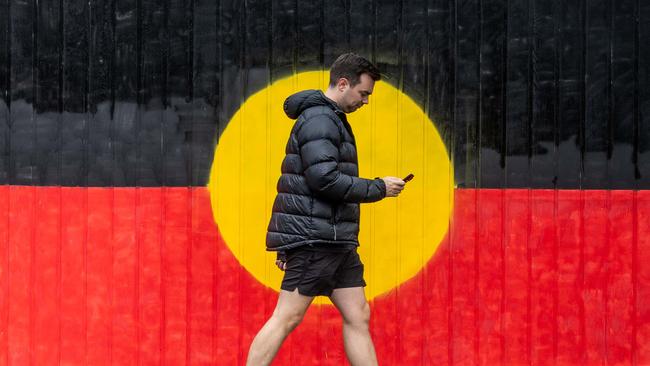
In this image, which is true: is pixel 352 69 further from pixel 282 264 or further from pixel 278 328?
pixel 278 328

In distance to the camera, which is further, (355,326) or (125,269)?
(125,269)

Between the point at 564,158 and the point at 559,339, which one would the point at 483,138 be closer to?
the point at 564,158

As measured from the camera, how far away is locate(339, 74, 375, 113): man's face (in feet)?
12.9

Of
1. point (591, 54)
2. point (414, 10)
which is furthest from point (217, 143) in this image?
point (591, 54)

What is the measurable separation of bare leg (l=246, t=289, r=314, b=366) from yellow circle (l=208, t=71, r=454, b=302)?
0.62m

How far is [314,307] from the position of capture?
456cm

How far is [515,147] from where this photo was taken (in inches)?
176

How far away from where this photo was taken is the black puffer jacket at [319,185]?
12.3ft

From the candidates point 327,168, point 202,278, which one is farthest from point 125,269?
point 327,168

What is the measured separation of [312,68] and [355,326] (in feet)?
4.36

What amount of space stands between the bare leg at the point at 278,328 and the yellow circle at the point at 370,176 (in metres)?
0.62

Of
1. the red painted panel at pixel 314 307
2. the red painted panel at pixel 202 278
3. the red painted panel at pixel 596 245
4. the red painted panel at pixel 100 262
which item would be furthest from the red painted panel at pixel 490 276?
the red painted panel at pixel 100 262

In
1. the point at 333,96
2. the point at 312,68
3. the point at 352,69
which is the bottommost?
the point at 333,96

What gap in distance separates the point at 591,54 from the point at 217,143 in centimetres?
191
